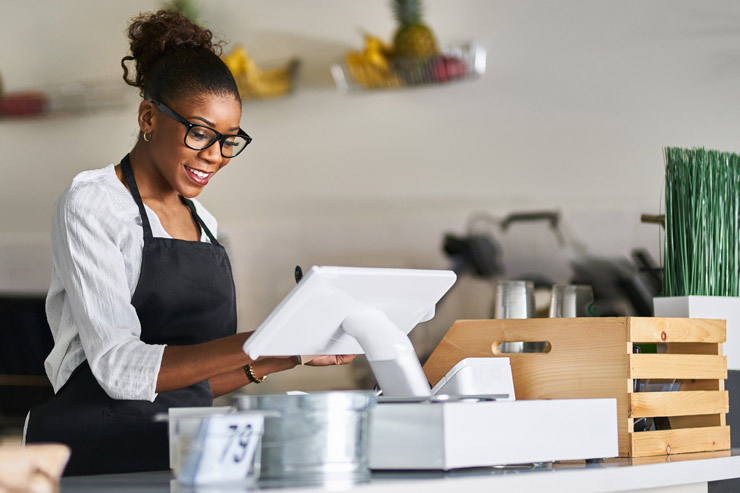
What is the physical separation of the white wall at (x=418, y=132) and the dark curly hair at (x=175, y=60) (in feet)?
5.80

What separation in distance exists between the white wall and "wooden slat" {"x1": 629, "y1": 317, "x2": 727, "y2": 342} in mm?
1564

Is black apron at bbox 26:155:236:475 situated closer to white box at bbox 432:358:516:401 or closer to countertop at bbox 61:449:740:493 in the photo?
countertop at bbox 61:449:740:493

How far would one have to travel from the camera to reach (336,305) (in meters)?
1.10

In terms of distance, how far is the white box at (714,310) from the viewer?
1.65 meters

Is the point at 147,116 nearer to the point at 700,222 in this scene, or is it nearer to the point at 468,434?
the point at 468,434

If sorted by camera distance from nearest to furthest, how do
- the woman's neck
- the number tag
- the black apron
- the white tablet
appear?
the number tag → the white tablet → the black apron → the woman's neck

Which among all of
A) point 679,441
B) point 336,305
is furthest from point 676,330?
point 336,305

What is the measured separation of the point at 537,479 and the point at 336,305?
310mm

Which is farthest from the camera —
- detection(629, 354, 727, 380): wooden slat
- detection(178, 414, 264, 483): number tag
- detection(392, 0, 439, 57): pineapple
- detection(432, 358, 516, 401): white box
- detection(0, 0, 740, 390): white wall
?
detection(392, 0, 439, 57): pineapple

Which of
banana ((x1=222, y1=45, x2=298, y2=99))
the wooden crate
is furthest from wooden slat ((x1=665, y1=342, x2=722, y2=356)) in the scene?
banana ((x1=222, y1=45, x2=298, y2=99))

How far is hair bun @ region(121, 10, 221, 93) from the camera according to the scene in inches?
64.9

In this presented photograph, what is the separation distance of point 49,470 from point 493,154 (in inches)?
107

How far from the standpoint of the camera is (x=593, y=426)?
123 cm

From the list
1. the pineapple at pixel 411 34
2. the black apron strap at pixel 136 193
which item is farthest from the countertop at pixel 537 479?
the pineapple at pixel 411 34
